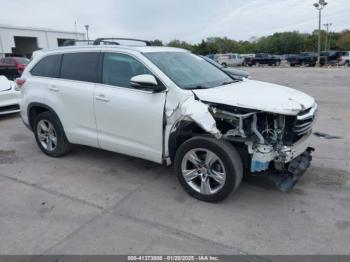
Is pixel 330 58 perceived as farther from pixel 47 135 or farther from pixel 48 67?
pixel 47 135

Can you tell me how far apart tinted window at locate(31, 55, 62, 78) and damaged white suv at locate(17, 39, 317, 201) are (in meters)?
0.02

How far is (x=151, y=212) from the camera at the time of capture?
358cm

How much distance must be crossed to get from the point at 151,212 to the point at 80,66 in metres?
2.49

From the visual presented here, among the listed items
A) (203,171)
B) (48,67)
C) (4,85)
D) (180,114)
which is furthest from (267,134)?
(4,85)

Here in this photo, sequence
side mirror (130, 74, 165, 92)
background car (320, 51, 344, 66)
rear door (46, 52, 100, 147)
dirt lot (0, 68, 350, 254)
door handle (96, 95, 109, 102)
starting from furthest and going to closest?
1. background car (320, 51, 344, 66)
2. rear door (46, 52, 100, 147)
3. door handle (96, 95, 109, 102)
4. side mirror (130, 74, 165, 92)
5. dirt lot (0, 68, 350, 254)

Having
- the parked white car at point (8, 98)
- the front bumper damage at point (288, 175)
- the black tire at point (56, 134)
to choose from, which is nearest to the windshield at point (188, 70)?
the front bumper damage at point (288, 175)

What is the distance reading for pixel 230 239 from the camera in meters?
3.07

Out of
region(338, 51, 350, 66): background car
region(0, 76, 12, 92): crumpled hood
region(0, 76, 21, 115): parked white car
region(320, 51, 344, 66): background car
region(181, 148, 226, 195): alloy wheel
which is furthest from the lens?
region(320, 51, 344, 66): background car

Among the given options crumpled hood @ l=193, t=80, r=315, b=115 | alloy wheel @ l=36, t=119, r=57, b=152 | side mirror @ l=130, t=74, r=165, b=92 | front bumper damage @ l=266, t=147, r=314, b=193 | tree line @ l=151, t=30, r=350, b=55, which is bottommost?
front bumper damage @ l=266, t=147, r=314, b=193

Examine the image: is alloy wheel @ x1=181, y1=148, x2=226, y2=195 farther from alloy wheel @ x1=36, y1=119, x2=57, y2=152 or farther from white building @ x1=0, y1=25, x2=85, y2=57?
white building @ x1=0, y1=25, x2=85, y2=57

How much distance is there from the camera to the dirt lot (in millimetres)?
2988

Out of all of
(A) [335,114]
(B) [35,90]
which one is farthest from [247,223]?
(A) [335,114]

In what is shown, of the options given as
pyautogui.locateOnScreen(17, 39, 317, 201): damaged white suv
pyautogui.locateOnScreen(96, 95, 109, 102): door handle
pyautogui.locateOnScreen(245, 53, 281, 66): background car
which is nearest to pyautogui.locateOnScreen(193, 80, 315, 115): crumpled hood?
pyautogui.locateOnScreen(17, 39, 317, 201): damaged white suv

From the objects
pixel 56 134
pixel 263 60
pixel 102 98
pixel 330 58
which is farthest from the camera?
pixel 263 60
